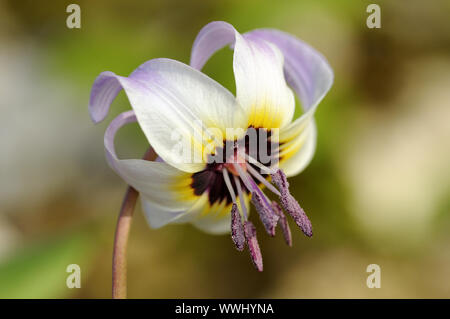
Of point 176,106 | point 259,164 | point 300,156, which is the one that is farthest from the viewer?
point 300,156

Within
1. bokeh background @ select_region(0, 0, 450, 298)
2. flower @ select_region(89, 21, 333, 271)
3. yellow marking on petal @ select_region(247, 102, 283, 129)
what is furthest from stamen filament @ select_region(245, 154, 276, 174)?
bokeh background @ select_region(0, 0, 450, 298)

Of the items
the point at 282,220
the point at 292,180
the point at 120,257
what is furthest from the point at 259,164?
the point at 292,180

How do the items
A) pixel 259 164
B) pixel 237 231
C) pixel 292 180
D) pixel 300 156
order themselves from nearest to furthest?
pixel 237 231, pixel 259 164, pixel 300 156, pixel 292 180

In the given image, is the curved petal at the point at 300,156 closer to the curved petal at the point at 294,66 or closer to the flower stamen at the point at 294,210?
the curved petal at the point at 294,66

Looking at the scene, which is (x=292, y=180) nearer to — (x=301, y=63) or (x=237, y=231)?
(x=301, y=63)

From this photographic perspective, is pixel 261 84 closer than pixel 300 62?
Yes

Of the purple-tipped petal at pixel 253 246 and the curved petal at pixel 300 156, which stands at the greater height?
the curved petal at pixel 300 156

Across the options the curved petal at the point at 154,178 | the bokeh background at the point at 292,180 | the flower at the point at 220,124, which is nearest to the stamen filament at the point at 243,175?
the flower at the point at 220,124
